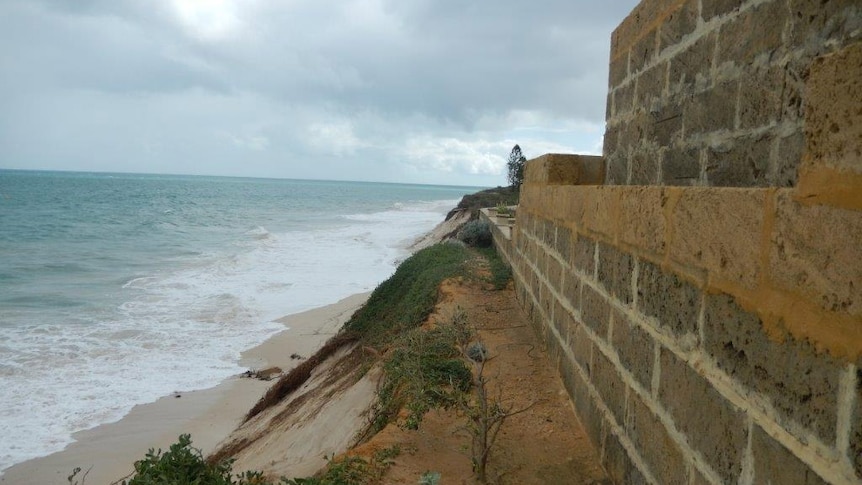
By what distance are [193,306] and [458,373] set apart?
1179 cm

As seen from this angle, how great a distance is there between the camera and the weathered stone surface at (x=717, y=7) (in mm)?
2805

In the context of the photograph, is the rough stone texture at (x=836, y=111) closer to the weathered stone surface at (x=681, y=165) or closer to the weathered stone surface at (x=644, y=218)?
the weathered stone surface at (x=644, y=218)

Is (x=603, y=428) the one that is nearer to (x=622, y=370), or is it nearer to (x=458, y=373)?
(x=622, y=370)

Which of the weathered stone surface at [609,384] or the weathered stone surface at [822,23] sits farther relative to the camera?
the weathered stone surface at [609,384]

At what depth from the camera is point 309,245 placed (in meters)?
28.0

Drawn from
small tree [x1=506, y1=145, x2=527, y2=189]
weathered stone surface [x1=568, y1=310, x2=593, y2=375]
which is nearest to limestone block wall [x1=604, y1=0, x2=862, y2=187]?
weathered stone surface [x1=568, y1=310, x2=593, y2=375]

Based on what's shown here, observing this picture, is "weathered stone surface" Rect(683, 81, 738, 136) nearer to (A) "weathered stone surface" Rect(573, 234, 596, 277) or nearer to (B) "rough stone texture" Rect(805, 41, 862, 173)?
(A) "weathered stone surface" Rect(573, 234, 596, 277)

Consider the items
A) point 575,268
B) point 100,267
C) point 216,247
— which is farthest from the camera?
point 216,247

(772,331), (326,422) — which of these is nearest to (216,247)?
(326,422)

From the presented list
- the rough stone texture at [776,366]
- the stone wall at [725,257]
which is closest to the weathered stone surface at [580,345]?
the stone wall at [725,257]

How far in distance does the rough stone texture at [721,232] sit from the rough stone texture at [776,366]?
0.41ft

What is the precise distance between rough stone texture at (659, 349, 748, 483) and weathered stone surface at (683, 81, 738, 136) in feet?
4.12

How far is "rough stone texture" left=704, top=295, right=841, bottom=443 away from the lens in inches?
55.9

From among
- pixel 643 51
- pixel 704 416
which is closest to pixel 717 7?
pixel 643 51
